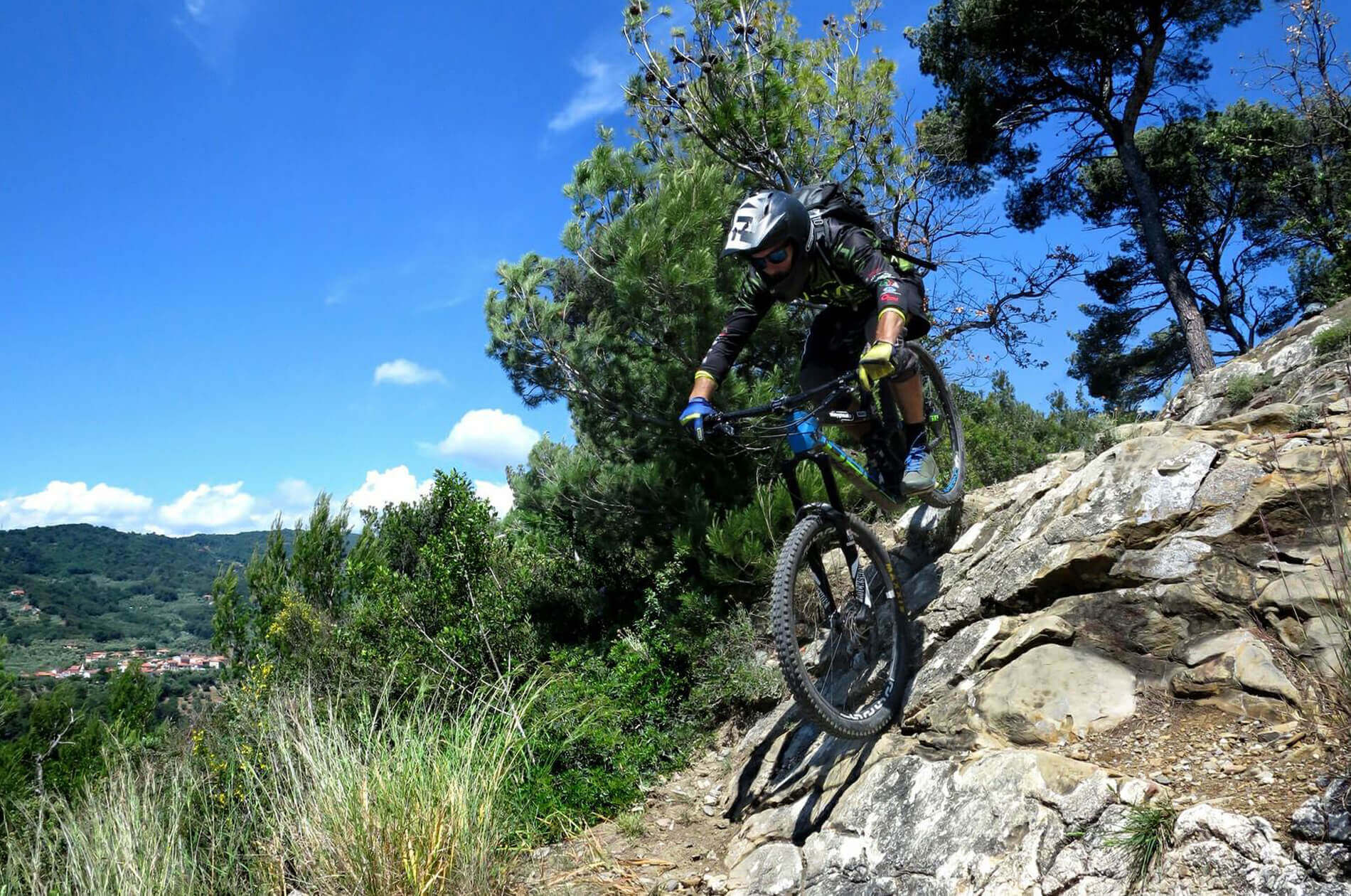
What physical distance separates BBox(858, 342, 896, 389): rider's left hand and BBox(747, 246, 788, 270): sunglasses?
2.31ft

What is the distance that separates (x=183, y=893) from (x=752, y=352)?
6.24 meters

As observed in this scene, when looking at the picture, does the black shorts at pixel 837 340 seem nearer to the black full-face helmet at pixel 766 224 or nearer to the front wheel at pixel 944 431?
the black full-face helmet at pixel 766 224

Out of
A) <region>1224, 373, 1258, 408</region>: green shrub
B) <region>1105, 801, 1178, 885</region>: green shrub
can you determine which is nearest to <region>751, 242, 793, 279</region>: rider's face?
<region>1105, 801, 1178, 885</region>: green shrub

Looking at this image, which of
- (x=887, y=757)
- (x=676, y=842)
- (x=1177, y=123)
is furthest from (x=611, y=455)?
(x=1177, y=123)

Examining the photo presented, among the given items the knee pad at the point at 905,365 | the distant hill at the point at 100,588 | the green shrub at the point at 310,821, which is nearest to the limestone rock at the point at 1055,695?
the knee pad at the point at 905,365

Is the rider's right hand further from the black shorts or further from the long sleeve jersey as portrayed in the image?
the black shorts

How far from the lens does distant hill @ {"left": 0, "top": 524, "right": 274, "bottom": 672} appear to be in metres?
50.3

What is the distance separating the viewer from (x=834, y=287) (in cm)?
444

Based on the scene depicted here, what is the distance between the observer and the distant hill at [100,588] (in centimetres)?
5031

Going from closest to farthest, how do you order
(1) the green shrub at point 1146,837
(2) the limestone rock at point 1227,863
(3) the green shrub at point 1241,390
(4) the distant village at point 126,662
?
(2) the limestone rock at point 1227,863
(1) the green shrub at point 1146,837
(3) the green shrub at point 1241,390
(4) the distant village at point 126,662

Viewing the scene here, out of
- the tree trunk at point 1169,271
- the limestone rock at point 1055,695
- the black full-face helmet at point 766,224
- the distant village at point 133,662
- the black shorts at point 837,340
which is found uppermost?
the tree trunk at point 1169,271

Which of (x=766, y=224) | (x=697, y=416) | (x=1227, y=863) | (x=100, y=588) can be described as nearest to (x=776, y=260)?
(x=766, y=224)

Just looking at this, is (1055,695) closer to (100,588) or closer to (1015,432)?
(1015,432)

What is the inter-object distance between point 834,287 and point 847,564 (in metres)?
1.54
